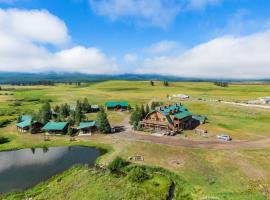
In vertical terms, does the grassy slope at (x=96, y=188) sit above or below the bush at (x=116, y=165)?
below

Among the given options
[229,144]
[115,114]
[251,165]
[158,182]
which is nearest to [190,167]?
[158,182]

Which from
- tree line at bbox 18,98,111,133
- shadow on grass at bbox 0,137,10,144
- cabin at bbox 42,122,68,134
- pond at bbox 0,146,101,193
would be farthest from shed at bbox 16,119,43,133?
pond at bbox 0,146,101,193

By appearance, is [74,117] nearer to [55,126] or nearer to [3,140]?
[55,126]

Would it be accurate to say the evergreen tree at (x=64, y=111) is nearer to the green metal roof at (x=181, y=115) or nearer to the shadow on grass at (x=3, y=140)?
the shadow on grass at (x=3, y=140)

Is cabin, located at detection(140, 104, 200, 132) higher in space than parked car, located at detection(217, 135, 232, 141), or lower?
higher

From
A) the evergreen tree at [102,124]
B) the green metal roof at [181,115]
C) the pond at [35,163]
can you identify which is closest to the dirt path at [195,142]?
the evergreen tree at [102,124]

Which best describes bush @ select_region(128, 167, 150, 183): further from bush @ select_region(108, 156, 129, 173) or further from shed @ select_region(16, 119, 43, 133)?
shed @ select_region(16, 119, 43, 133)
